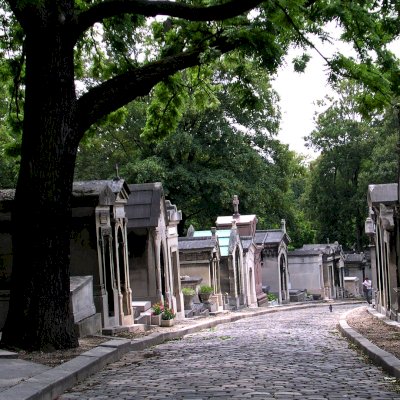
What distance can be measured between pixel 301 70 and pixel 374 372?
17.1 ft

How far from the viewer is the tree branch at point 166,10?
983 cm

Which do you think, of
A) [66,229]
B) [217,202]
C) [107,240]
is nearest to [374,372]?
[66,229]

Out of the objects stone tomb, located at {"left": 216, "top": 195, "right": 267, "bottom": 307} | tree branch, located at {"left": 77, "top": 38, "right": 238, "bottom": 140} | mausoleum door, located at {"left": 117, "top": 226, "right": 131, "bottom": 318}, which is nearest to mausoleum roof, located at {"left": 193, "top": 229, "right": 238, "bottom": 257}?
stone tomb, located at {"left": 216, "top": 195, "right": 267, "bottom": 307}

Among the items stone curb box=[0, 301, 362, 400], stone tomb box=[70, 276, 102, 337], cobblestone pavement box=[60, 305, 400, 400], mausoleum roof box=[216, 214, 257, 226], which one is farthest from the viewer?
mausoleum roof box=[216, 214, 257, 226]

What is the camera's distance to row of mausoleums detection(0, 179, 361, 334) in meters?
15.5

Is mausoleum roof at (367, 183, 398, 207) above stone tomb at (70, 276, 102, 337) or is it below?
above

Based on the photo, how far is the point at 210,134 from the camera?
40.8 m

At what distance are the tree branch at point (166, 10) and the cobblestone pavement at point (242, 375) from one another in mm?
4389

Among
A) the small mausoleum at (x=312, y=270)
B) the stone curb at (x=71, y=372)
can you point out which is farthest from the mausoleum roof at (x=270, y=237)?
the stone curb at (x=71, y=372)

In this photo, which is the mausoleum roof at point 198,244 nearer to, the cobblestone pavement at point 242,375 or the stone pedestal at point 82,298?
the stone pedestal at point 82,298

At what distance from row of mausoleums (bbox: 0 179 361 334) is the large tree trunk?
94.2 inches

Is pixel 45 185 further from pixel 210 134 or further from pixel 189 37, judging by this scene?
pixel 210 134

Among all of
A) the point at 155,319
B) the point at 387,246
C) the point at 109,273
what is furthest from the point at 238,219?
the point at 109,273

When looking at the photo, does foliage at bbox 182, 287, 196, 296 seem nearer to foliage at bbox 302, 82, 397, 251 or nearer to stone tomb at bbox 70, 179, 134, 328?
stone tomb at bbox 70, 179, 134, 328
